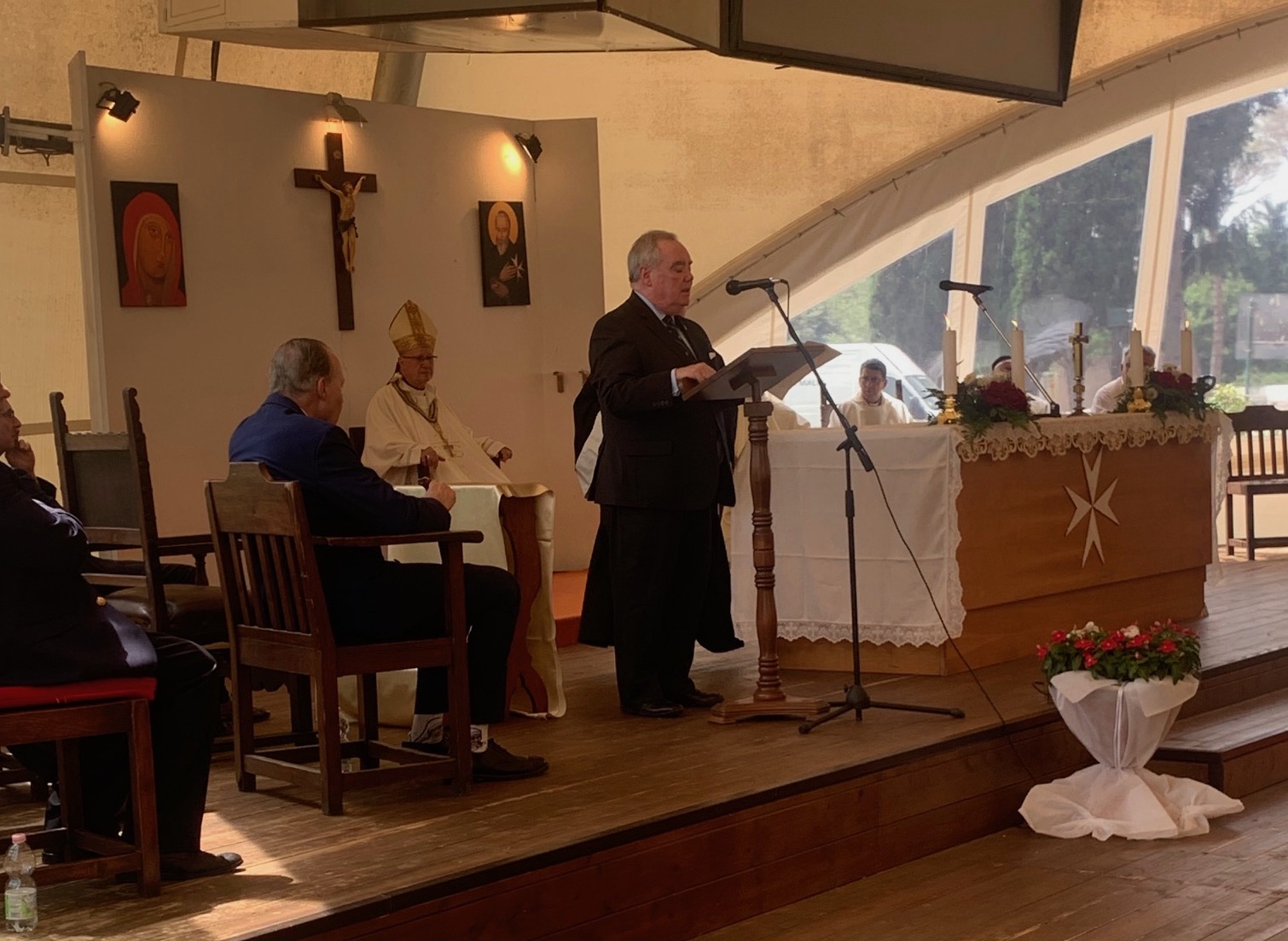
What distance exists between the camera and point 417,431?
593cm

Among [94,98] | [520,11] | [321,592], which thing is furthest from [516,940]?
[94,98]

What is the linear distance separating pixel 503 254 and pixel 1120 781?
4.24 metres

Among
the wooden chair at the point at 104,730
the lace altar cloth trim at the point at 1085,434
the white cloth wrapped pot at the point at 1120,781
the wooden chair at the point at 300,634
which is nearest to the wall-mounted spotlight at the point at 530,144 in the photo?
the lace altar cloth trim at the point at 1085,434

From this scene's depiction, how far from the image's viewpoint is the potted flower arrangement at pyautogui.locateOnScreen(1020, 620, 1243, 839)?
14.1ft

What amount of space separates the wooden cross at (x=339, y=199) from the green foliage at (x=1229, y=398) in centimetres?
610

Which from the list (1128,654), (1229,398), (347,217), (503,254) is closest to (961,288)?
(1128,654)

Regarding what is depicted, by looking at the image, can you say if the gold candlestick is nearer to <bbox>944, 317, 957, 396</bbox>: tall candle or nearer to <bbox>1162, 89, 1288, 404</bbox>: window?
<bbox>944, 317, 957, 396</bbox>: tall candle

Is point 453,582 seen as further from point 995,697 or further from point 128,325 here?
point 128,325

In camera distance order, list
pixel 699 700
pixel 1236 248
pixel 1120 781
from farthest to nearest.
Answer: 1. pixel 1236 248
2. pixel 699 700
3. pixel 1120 781

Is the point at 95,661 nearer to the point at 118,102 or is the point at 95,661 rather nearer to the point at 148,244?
the point at 148,244

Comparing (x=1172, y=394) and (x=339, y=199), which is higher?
(x=339, y=199)

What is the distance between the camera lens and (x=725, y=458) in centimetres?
526

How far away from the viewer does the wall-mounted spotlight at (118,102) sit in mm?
5961

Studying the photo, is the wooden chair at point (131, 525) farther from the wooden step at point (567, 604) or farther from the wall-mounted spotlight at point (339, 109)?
the wall-mounted spotlight at point (339, 109)
